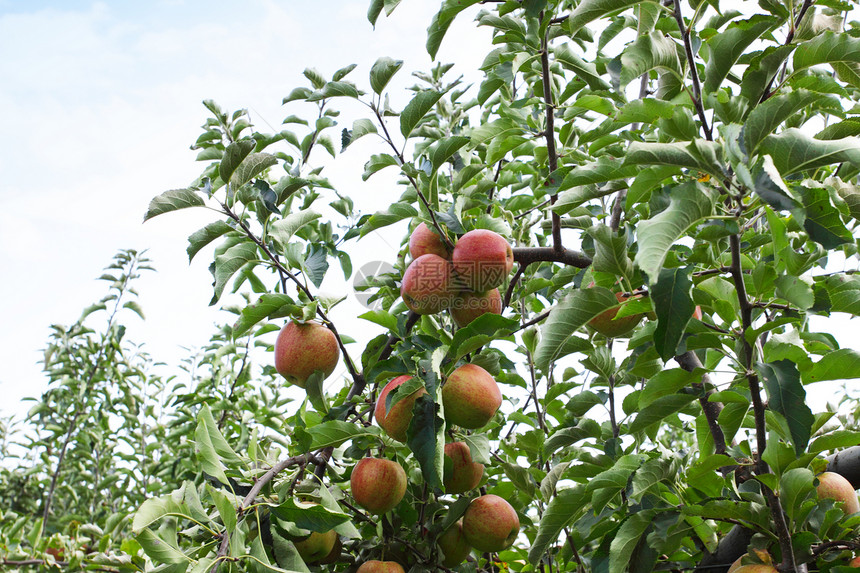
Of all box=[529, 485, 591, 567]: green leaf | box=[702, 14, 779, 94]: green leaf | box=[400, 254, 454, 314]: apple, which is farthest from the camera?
box=[400, 254, 454, 314]: apple


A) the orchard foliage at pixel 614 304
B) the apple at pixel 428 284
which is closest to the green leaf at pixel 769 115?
the orchard foliage at pixel 614 304

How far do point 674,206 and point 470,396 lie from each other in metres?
0.81

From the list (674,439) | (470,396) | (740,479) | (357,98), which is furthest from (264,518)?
(674,439)

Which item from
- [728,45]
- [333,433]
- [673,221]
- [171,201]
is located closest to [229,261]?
[171,201]

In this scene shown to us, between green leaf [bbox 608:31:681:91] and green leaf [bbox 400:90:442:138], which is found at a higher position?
green leaf [bbox 400:90:442:138]

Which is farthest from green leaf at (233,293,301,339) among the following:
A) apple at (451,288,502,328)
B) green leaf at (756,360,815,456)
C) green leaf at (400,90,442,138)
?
green leaf at (756,360,815,456)

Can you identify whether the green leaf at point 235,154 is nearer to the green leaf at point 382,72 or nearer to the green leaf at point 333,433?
the green leaf at point 382,72

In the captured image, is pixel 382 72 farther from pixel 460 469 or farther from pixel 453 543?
pixel 453 543

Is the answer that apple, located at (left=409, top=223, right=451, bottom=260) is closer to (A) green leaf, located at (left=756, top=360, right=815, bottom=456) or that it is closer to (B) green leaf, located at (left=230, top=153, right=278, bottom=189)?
(B) green leaf, located at (left=230, top=153, right=278, bottom=189)

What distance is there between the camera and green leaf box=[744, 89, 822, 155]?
1020 millimetres

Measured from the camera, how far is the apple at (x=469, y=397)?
164cm

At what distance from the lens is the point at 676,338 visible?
1.05 meters

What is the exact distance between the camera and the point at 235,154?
166cm

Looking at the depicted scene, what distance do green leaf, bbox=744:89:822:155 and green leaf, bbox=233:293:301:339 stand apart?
1.21m
